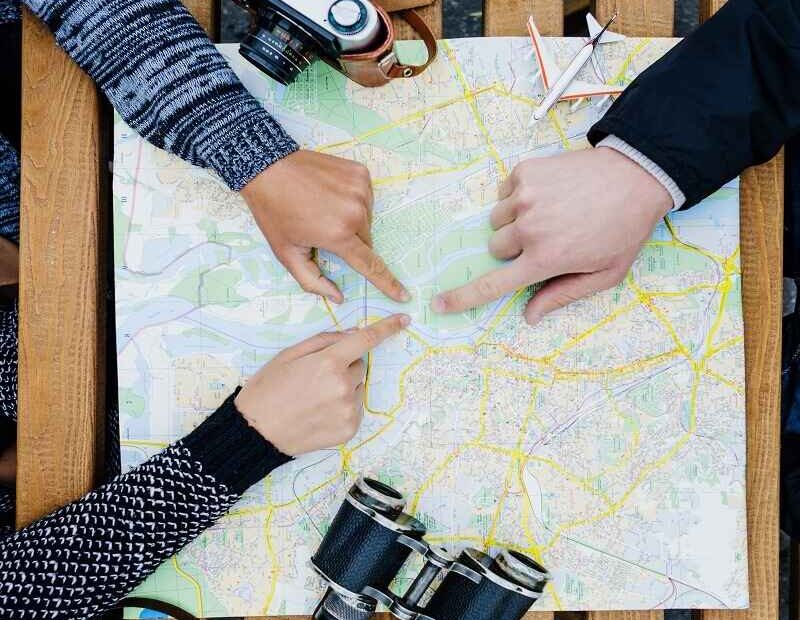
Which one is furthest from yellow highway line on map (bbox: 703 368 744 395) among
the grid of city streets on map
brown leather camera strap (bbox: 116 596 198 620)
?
brown leather camera strap (bbox: 116 596 198 620)

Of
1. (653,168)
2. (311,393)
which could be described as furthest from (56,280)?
(653,168)

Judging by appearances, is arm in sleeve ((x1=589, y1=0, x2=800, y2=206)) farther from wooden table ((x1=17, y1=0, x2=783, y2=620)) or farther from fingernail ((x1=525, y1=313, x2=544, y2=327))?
fingernail ((x1=525, y1=313, x2=544, y2=327))

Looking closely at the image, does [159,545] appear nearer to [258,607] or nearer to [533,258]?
[258,607]

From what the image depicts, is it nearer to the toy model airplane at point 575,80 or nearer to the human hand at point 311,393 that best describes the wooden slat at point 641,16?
the toy model airplane at point 575,80

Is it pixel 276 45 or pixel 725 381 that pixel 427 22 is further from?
pixel 725 381

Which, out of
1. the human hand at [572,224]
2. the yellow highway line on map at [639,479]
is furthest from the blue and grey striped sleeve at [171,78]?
the yellow highway line on map at [639,479]

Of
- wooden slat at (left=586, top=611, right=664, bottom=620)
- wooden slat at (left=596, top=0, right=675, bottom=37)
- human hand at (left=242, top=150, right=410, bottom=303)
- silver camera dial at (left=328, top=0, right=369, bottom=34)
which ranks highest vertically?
silver camera dial at (left=328, top=0, right=369, bottom=34)

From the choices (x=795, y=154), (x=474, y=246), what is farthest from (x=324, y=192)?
(x=795, y=154)
